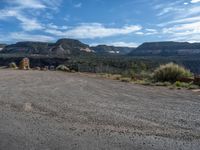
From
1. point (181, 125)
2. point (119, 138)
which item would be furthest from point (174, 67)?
point (119, 138)

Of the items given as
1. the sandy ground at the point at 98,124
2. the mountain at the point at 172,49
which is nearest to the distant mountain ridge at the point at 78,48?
the mountain at the point at 172,49

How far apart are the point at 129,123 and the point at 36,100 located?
594cm

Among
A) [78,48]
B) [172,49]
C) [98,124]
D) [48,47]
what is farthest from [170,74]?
[48,47]

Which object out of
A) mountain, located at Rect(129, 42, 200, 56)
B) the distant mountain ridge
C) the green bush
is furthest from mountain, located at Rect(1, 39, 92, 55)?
the green bush

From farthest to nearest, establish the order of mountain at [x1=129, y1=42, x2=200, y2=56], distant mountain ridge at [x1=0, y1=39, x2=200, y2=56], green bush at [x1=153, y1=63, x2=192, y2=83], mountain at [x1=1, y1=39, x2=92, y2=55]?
mountain at [x1=1, y1=39, x2=92, y2=55] < distant mountain ridge at [x1=0, y1=39, x2=200, y2=56] < mountain at [x1=129, y1=42, x2=200, y2=56] < green bush at [x1=153, y1=63, x2=192, y2=83]

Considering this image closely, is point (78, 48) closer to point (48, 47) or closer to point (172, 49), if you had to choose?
point (48, 47)

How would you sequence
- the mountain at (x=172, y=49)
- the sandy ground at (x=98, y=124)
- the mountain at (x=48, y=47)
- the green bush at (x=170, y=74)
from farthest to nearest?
1. the mountain at (x=48, y=47)
2. the mountain at (x=172, y=49)
3. the green bush at (x=170, y=74)
4. the sandy ground at (x=98, y=124)

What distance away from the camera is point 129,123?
1021 cm

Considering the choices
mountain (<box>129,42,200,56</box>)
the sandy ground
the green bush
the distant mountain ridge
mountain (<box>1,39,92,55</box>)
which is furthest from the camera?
mountain (<box>1,39,92,55</box>)

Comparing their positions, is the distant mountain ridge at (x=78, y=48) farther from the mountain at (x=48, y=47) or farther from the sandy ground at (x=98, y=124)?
the sandy ground at (x=98, y=124)

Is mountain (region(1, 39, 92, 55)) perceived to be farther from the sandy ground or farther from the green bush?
the sandy ground

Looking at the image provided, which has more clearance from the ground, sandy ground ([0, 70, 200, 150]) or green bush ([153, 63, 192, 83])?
sandy ground ([0, 70, 200, 150])

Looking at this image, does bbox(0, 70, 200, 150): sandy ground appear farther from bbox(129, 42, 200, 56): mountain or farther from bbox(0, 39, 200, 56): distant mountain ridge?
bbox(0, 39, 200, 56): distant mountain ridge

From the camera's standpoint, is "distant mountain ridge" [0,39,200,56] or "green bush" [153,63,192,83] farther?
"distant mountain ridge" [0,39,200,56]
